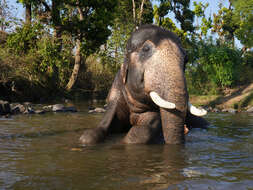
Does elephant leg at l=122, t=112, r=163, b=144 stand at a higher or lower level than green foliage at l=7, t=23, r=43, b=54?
lower

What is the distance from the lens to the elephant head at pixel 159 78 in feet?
12.6

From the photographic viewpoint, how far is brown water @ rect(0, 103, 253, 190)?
2285 mm

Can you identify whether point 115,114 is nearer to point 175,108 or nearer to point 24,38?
point 175,108

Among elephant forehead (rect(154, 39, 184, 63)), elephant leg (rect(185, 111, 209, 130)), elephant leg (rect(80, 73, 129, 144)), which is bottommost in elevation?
elephant leg (rect(185, 111, 209, 130))

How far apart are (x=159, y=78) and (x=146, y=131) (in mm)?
750

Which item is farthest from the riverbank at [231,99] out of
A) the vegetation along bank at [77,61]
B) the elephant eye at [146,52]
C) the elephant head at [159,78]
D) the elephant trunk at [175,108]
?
the elephant trunk at [175,108]

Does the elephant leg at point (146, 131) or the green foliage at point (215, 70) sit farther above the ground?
the green foliage at point (215, 70)

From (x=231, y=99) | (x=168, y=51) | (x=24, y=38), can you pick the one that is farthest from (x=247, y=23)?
(x=168, y=51)

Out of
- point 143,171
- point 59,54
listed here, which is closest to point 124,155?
point 143,171

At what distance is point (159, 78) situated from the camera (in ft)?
13.0

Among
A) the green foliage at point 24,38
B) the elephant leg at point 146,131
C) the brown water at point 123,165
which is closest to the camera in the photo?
the brown water at point 123,165

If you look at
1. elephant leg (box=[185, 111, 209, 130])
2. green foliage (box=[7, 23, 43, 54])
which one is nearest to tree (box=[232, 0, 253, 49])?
green foliage (box=[7, 23, 43, 54])

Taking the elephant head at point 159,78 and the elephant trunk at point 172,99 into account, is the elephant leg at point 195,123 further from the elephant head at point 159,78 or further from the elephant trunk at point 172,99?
the elephant trunk at point 172,99

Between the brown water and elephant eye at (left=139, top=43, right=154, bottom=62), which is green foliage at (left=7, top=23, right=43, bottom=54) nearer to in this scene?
the brown water
